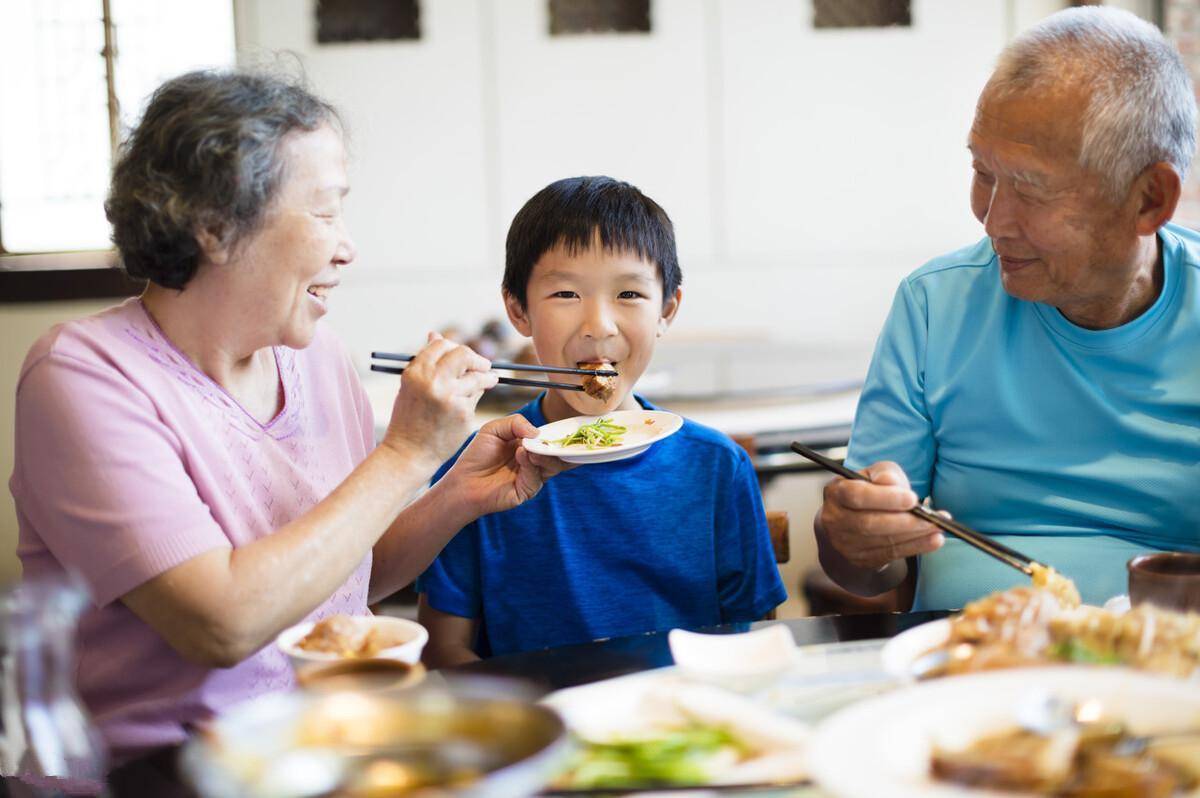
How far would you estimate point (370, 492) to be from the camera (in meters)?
1.49

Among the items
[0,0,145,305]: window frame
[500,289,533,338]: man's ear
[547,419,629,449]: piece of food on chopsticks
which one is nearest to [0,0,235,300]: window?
[0,0,145,305]: window frame

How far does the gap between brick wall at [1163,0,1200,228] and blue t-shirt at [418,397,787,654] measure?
4.35 metres

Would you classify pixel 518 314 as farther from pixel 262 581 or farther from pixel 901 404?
pixel 262 581

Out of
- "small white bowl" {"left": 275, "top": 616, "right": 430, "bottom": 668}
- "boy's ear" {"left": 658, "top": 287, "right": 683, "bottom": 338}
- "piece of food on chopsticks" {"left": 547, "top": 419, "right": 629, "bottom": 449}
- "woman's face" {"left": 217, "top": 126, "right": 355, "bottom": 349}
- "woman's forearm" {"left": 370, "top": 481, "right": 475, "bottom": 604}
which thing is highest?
"woman's face" {"left": 217, "top": 126, "right": 355, "bottom": 349}

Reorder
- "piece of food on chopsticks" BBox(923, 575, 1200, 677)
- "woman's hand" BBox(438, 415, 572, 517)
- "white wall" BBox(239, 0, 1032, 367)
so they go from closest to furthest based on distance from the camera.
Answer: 1. "piece of food on chopsticks" BBox(923, 575, 1200, 677)
2. "woman's hand" BBox(438, 415, 572, 517)
3. "white wall" BBox(239, 0, 1032, 367)

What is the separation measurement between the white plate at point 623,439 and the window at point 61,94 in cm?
450

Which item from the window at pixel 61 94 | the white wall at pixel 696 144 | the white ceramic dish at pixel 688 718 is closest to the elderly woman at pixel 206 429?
the white ceramic dish at pixel 688 718

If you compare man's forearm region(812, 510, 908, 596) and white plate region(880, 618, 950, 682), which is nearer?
white plate region(880, 618, 950, 682)

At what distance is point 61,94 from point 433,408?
489 centimetres

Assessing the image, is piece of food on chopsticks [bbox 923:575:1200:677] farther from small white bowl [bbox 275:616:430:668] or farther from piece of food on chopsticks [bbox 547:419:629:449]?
piece of food on chopsticks [bbox 547:419:629:449]

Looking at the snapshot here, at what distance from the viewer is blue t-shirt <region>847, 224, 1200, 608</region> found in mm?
1852

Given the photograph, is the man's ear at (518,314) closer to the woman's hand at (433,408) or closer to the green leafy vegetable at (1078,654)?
the woman's hand at (433,408)

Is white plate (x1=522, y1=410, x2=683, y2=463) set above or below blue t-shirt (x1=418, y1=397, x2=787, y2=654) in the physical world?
above

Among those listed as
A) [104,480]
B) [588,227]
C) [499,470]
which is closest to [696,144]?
[588,227]
